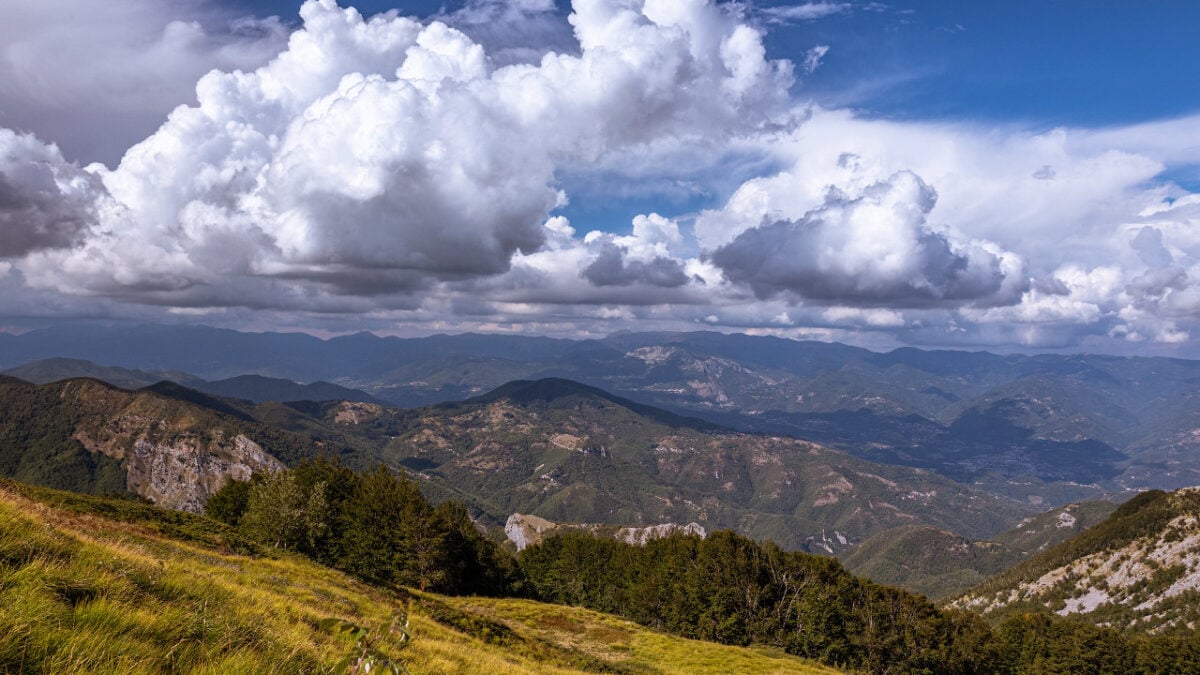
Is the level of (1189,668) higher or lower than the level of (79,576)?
lower

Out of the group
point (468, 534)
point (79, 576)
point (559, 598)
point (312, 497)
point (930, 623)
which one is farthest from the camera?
point (559, 598)

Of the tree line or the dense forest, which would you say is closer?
the tree line

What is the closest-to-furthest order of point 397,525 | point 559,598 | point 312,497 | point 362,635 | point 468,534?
point 362,635
point 312,497
point 397,525
point 468,534
point 559,598

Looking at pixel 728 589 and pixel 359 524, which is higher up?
pixel 359 524

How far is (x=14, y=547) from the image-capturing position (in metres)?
9.36

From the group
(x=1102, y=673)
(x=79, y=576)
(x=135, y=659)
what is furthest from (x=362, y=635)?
(x=1102, y=673)

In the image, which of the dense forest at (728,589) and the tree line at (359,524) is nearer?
the tree line at (359,524)

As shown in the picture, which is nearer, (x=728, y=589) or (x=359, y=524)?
(x=359, y=524)

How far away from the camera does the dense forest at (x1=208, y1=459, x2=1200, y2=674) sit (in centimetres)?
8006

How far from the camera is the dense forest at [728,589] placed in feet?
263

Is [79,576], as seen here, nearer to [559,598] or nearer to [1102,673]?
[559,598]

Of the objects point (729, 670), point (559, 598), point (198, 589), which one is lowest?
point (559, 598)

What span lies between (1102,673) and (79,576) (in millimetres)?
141432

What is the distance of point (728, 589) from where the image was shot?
95.8 meters
